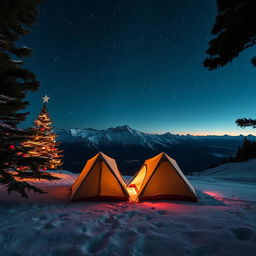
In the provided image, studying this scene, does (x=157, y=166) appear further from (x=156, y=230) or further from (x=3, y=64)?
Answer: (x=3, y=64)

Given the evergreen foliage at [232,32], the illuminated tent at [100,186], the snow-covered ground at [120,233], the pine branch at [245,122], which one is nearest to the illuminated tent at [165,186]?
the illuminated tent at [100,186]

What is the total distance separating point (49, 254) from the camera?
2619 millimetres

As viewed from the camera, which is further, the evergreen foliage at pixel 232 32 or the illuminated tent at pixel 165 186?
the illuminated tent at pixel 165 186

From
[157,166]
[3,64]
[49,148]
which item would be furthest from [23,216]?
[49,148]

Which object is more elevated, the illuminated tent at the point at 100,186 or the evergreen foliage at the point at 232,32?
the evergreen foliage at the point at 232,32

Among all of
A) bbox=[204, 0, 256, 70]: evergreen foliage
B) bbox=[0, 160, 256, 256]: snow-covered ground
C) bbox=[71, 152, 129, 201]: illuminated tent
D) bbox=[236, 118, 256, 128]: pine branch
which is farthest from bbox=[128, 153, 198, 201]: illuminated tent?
bbox=[204, 0, 256, 70]: evergreen foliage

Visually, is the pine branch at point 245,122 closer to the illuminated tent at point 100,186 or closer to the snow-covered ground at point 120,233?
the snow-covered ground at point 120,233

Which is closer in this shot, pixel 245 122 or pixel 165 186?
pixel 245 122

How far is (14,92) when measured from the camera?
15.2 ft

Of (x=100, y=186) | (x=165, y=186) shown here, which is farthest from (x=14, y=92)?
(x=165, y=186)

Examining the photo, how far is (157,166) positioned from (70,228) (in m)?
4.55

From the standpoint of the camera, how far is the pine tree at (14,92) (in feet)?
14.1

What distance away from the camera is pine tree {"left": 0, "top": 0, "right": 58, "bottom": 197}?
430 cm

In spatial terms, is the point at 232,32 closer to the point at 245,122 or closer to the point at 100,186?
the point at 245,122
